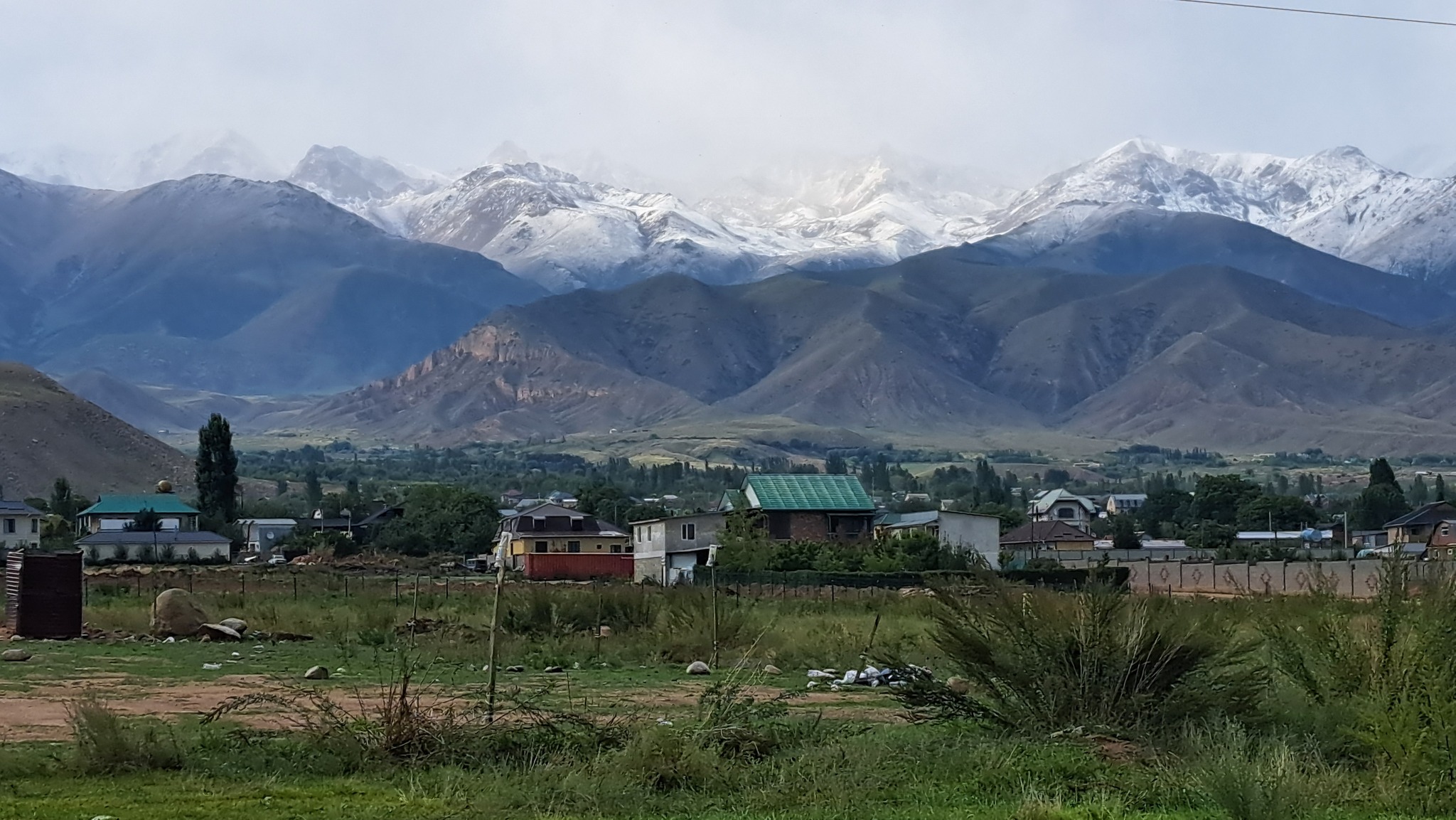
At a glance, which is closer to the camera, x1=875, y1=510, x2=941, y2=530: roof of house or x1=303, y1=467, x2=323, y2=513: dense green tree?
x1=875, y1=510, x2=941, y2=530: roof of house

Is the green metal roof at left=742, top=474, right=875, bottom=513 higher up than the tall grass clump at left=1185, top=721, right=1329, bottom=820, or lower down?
higher up

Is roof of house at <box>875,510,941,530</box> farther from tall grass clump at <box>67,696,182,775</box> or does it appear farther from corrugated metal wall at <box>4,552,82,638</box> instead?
tall grass clump at <box>67,696,182,775</box>

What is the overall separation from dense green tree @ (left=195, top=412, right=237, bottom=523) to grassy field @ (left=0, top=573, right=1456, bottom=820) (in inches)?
3459

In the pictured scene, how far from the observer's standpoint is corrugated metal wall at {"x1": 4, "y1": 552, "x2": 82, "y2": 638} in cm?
3262

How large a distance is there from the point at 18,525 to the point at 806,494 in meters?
37.8

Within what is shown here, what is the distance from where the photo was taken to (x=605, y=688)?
79.7 ft

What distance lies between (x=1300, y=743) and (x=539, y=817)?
771cm

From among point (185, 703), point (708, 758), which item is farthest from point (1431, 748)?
point (185, 703)

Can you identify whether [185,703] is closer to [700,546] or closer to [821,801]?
[821,801]

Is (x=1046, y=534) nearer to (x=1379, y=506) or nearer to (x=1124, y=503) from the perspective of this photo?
(x=1379, y=506)

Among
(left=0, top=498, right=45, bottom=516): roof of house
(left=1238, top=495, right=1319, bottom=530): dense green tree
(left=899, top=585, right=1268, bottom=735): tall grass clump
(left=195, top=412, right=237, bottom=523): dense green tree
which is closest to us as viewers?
(left=899, top=585, right=1268, bottom=735): tall grass clump

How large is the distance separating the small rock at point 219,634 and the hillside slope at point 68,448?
4547 inches

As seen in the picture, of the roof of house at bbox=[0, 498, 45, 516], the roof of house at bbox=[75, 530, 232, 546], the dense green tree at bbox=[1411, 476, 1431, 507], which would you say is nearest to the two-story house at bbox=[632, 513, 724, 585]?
the roof of house at bbox=[75, 530, 232, 546]

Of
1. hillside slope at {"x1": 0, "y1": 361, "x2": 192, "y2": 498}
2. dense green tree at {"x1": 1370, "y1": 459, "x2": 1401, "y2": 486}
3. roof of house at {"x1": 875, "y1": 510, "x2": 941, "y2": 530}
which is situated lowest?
roof of house at {"x1": 875, "y1": 510, "x2": 941, "y2": 530}
